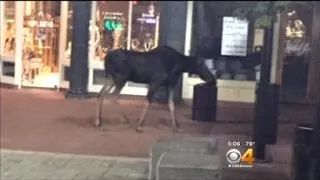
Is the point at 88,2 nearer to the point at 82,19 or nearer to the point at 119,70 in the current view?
the point at 82,19

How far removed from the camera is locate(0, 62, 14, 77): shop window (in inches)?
696

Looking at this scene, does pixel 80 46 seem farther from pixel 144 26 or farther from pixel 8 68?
pixel 8 68

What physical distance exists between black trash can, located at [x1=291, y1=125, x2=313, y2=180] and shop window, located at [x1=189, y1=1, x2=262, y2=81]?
10.6 m

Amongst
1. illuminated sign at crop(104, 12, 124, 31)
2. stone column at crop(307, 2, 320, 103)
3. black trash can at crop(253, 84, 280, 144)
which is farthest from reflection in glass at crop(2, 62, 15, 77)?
stone column at crop(307, 2, 320, 103)

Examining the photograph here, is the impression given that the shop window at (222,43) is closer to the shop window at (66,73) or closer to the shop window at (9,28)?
the shop window at (66,73)

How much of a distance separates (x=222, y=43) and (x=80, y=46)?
127 inches

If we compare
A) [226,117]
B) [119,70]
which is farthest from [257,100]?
[226,117]

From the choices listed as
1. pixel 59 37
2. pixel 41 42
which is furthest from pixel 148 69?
pixel 41 42

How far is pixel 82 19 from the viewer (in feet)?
54.4

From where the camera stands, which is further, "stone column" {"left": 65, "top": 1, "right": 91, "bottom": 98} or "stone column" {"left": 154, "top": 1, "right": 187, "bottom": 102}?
"stone column" {"left": 65, "top": 1, "right": 91, "bottom": 98}

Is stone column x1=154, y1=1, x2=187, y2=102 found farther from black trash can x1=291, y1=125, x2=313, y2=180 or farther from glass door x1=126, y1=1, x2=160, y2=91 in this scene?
black trash can x1=291, y1=125, x2=313, y2=180

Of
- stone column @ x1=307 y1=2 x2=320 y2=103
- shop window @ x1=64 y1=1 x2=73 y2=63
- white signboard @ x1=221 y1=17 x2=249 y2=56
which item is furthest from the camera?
shop window @ x1=64 y1=1 x2=73 y2=63

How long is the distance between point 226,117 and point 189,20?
3192mm

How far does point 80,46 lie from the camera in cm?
1659
